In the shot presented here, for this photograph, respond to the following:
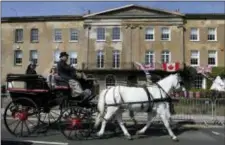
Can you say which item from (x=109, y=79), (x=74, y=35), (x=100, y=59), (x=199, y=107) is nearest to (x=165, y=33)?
(x=100, y=59)

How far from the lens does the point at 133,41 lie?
55.2 meters

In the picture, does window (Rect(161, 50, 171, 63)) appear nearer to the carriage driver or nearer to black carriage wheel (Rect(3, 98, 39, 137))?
the carriage driver

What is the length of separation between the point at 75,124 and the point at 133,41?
44.2 metres

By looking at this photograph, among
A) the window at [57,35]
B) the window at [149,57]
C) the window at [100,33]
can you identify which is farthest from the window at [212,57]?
the window at [57,35]

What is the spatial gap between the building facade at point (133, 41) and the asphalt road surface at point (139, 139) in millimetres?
41036

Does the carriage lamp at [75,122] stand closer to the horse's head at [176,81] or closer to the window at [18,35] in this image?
the horse's head at [176,81]

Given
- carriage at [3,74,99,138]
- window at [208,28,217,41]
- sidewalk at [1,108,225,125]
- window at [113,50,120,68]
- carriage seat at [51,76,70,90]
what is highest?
window at [208,28,217,41]

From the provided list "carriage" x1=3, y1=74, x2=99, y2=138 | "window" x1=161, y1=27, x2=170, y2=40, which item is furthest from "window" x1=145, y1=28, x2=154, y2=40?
"carriage" x1=3, y1=74, x2=99, y2=138

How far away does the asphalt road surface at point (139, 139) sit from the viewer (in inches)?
435

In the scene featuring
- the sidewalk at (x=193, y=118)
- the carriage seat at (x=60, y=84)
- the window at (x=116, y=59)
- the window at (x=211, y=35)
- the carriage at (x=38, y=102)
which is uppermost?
the window at (x=211, y=35)

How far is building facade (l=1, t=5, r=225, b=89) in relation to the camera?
55.1 meters

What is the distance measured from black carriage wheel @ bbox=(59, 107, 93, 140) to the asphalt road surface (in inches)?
9.6

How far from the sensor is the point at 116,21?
5612 cm

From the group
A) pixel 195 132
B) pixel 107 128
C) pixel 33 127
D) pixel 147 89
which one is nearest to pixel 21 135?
pixel 33 127
